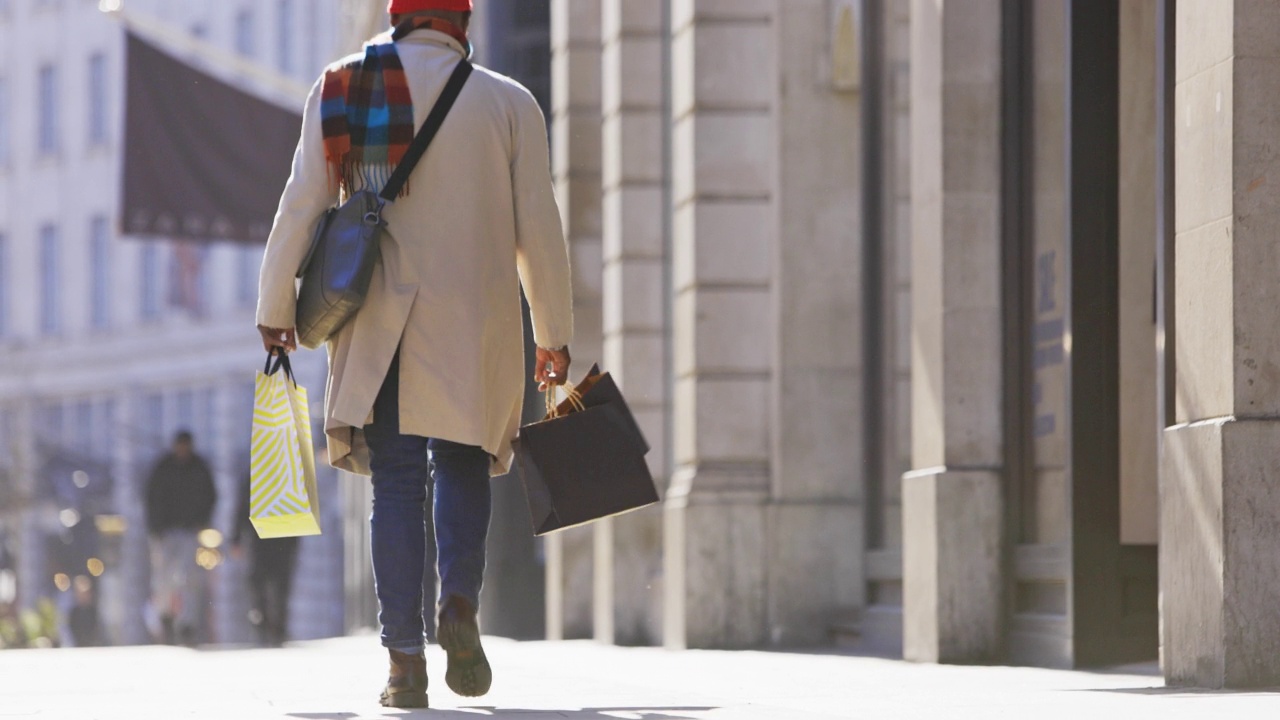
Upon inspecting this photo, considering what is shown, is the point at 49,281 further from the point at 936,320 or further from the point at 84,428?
the point at 936,320

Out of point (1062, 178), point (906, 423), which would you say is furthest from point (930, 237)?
point (906, 423)

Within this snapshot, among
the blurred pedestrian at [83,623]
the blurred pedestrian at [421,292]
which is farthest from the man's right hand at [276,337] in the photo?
the blurred pedestrian at [83,623]

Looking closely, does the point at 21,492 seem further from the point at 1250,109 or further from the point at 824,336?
the point at 1250,109

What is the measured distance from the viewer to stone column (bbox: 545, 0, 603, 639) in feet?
53.9

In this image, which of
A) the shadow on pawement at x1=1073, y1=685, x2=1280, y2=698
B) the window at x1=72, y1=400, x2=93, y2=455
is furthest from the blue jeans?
the window at x1=72, y1=400, x2=93, y2=455

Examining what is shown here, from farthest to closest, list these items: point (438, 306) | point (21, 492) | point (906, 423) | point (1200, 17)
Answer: point (21, 492) → point (906, 423) → point (1200, 17) → point (438, 306)

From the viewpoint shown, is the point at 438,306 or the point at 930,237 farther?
the point at 930,237

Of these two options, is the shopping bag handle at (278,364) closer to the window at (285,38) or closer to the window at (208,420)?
the window at (285,38)

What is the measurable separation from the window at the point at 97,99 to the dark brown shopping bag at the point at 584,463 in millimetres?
58367

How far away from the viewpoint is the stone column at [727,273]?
12.9m

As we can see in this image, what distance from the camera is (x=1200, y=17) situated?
7.30 meters

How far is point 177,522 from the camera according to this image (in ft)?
58.1

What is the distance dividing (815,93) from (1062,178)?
9.94ft

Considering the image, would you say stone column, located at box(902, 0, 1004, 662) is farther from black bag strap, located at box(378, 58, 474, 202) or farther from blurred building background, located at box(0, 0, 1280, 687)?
black bag strap, located at box(378, 58, 474, 202)
